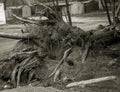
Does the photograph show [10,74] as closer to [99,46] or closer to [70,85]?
[70,85]

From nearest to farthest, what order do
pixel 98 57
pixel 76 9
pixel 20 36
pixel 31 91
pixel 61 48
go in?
1. pixel 31 91
2. pixel 98 57
3. pixel 61 48
4. pixel 20 36
5. pixel 76 9

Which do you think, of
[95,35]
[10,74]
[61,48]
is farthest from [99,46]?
[10,74]

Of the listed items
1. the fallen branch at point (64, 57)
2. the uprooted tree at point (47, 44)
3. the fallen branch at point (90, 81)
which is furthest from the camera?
the uprooted tree at point (47, 44)

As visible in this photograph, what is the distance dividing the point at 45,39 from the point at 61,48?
697 mm

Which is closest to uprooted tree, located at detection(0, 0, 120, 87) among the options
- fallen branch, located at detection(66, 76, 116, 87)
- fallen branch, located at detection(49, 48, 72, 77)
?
fallen branch, located at detection(49, 48, 72, 77)

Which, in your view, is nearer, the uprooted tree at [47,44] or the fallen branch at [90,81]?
the fallen branch at [90,81]

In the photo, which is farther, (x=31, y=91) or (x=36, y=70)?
(x=36, y=70)

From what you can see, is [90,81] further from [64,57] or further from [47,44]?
[47,44]

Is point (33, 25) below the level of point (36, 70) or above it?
above

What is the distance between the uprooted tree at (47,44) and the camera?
27.7ft

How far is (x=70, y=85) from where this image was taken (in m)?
6.78

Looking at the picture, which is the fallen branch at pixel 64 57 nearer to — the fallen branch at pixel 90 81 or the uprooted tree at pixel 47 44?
the uprooted tree at pixel 47 44

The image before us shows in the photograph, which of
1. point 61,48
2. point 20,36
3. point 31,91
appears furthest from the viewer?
point 20,36

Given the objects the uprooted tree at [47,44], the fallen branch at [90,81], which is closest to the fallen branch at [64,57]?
the uprooted tree at [47,44]
